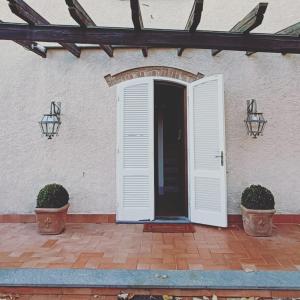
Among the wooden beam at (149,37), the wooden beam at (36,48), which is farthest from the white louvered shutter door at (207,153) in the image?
the wooden beam at (36,48)

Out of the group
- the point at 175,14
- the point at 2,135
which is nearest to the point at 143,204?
the point at 2,135

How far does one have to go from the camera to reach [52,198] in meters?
4.36

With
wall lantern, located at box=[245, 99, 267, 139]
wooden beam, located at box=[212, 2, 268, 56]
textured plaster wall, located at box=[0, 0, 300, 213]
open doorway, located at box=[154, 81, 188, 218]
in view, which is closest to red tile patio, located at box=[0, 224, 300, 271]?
textured plaster wall, located at box=[0, 0, 300, 213]

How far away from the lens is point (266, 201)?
13.9 feet

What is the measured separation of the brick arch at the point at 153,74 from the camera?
4965mm

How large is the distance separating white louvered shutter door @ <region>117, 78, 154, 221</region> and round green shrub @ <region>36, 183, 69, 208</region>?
0.95 m

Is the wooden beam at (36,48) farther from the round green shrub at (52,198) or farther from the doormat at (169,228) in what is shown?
the doormat at (169,228)

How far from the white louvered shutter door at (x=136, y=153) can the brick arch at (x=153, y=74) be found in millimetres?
142

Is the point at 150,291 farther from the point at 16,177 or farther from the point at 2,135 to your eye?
the point at 2,135

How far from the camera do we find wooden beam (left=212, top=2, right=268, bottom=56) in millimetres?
2686

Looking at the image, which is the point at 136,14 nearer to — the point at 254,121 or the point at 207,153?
the point at 207,153

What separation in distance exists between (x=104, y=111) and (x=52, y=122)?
89 cm

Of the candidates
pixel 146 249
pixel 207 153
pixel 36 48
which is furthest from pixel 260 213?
pixel 36 48

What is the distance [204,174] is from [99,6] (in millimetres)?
3506
